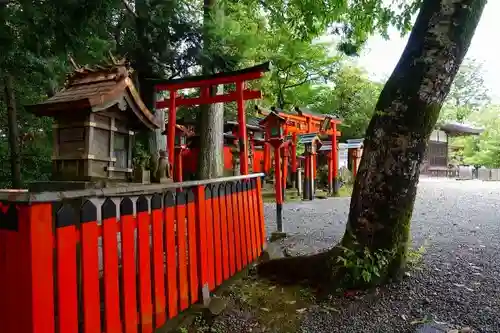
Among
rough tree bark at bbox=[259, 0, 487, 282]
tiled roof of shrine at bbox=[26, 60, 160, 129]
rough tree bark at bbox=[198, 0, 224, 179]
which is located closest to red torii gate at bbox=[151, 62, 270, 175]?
tiled roof of shrine at bbox=[26, 60, 160, 129]

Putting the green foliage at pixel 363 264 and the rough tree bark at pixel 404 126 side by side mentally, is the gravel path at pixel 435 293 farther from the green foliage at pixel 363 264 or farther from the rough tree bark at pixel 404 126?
the rough tree bark at pixel 404 126

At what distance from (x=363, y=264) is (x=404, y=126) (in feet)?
4.42

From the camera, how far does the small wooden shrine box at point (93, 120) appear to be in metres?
4.95

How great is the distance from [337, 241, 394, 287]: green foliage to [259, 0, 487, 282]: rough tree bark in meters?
0.04

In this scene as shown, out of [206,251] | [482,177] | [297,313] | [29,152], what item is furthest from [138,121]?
[482,177]

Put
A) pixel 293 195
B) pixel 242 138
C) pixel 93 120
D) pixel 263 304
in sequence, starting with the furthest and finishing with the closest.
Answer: pixel 293 195
pixel 242 138
pixel 93 120
pixel 263 304

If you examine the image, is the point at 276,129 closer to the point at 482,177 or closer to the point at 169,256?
the point at 169,256

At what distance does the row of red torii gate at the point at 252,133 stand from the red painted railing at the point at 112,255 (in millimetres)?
2479

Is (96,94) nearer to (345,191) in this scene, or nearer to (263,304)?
(263,304)

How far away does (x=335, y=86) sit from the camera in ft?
62.4

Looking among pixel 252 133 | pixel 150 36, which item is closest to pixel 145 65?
pixel 150 36

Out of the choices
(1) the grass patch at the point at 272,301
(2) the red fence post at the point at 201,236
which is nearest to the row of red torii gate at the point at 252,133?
(1) the grass patch at the point at 272,301

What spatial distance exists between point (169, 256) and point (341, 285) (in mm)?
1697

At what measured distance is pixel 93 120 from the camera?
195 inches
